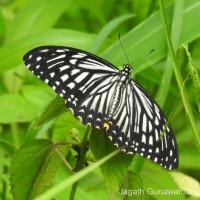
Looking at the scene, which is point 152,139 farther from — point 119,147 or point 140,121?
point 119,147

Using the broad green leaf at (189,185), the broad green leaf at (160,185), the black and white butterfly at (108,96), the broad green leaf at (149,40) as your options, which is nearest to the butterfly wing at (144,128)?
the black and white butterfly at (108,96)

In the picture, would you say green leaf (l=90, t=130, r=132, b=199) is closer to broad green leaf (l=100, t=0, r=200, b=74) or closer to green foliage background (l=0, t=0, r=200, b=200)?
green foliage background (l=0, t=0, r=200, b=200)

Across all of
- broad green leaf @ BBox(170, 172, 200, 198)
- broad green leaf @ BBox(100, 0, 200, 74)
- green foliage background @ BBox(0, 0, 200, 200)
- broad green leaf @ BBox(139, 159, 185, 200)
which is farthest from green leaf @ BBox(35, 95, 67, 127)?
broad green leaf @ BBox(170, 172, 200, 198)

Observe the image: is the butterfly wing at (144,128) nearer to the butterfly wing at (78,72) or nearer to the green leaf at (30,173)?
the butterfly wing at (78,72)

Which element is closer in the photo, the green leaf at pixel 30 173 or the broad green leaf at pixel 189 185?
the green leaf at pixel 30 173

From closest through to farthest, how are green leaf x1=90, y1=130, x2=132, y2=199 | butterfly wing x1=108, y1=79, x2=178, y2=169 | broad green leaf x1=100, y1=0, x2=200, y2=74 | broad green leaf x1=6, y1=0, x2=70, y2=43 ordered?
green leaf x1=90, y1=130, x2=132, y2=199
butterfly wing x1=108, y1=79, x2=178, y2=169
broad green leaf x1=100, y1=0, x2=200, y2=74
broad green leaf x1=6, y1=0, x2=70, y2=43

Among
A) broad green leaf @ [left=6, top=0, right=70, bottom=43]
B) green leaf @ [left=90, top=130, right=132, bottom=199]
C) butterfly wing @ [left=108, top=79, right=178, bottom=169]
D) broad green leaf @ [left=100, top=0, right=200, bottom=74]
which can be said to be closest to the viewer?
green leaf @ [left=90, top=130, right=132, bottom=199]

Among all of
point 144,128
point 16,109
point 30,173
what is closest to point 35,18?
point 16,109
